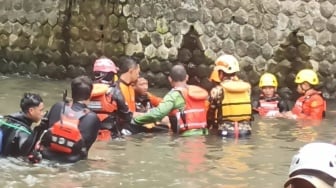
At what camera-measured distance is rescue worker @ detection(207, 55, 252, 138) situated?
9.16 metres

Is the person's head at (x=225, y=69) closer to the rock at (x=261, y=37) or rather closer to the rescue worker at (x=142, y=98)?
the rescue worker at (x=142, y=98)

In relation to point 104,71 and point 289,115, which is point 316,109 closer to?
point 289,115

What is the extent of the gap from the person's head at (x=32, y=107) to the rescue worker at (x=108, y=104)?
1.52 m

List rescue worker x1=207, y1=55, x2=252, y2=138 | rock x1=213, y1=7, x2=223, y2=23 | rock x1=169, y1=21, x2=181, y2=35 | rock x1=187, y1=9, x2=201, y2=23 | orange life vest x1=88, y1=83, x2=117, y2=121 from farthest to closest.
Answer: rock x1=169, y1=21, x2=181, y2=35
rock x1=187, y1=9, x2=201, y2=23
rock x1=213, y1=7, x2=223, y2=23
rescue worker x1=207, y1=55, x2=252, y2=138
orange life vest x1=88, y1=83, x2=117, y2=121

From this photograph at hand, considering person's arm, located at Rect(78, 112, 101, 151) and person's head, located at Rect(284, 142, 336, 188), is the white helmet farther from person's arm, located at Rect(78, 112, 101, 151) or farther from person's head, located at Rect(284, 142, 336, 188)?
person's arm, located at Rect(78, 112, 101, 151)

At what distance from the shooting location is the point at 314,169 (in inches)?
108

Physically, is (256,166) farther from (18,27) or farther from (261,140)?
(18,27)

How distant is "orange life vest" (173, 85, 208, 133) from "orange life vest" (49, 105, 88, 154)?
232cm

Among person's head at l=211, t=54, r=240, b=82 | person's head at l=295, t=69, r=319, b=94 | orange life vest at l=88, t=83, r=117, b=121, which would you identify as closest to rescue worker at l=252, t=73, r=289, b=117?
person's head at l=295, t=69, r=319, b=94

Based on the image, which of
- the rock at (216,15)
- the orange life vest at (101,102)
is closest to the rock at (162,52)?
the rock at (216,15)

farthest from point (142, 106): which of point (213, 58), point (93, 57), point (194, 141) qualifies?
point (93, 57)

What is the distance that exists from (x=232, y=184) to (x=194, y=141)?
2187 mm

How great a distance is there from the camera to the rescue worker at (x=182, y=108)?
923 cm

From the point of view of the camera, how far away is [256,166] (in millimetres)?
7816
